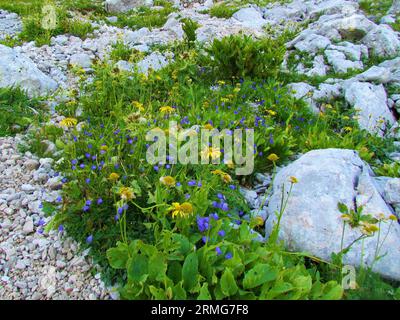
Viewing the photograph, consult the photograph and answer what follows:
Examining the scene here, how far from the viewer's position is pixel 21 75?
545 centimetres

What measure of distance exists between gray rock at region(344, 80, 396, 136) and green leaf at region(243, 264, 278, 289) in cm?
364

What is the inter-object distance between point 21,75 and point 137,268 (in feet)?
13.1

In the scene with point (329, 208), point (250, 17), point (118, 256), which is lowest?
point (250, 17)

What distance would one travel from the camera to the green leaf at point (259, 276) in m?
2.46

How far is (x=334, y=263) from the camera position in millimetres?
3021

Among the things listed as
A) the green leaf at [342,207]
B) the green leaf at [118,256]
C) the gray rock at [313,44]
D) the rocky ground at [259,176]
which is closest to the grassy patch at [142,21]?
the rocky ground at [259,176]

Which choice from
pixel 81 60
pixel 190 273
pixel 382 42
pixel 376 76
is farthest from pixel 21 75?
pixel 382 42

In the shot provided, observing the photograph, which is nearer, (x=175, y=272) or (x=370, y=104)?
(x=175, y=272)

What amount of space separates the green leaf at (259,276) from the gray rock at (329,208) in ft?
2.35

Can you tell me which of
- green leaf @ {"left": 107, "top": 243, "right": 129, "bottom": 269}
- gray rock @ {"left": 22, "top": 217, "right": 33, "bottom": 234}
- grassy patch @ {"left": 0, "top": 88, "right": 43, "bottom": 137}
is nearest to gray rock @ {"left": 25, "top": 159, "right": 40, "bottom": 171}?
grassy patch @ {"left": 0, "top": 88, "right": 43, "bottom": 137}

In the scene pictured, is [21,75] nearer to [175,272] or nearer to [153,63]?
[153,63]

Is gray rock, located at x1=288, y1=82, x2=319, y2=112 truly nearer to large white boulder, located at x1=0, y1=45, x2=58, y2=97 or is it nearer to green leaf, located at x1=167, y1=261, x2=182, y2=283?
large white boulder, located at x1=0, y1=45, x2=58, y2=97

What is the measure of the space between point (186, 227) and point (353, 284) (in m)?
1.20

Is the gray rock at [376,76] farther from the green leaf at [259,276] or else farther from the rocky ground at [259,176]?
the green leaf at [259,276]
